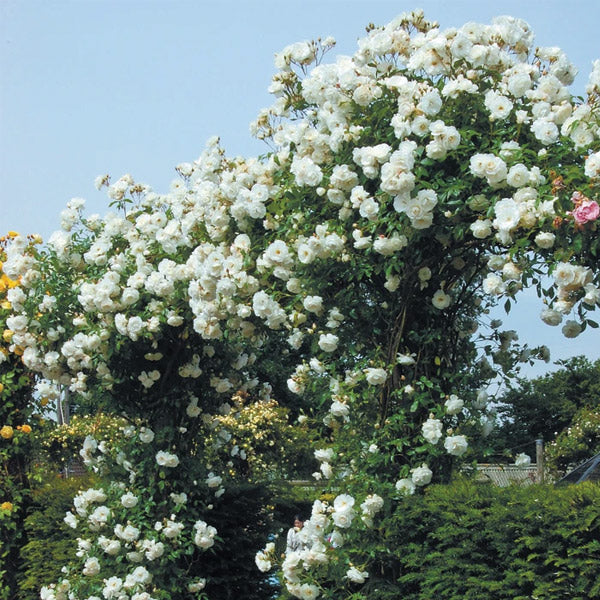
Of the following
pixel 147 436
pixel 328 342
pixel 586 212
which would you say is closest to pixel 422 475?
pixel 328 342

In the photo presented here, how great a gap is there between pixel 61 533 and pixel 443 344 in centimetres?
393

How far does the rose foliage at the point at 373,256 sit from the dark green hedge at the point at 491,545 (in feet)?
0.50

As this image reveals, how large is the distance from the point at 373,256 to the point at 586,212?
1.14 meters

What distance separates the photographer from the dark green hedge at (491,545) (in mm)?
3689

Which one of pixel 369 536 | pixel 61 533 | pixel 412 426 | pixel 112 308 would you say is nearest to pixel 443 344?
pixel 412 426

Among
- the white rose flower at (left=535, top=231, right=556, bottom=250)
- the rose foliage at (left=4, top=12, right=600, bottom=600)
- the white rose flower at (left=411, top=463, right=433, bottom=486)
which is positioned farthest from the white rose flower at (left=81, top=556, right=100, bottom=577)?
the white rose flower at (left=535, top=231, right=556, bottom=250)

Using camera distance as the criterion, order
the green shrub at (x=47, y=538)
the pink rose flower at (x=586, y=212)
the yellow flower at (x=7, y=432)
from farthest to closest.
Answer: the yellow flower at (x=7, y=432)
the green shrub at (x=47, y=538)
the pink rose flower at (x=586, y=212)

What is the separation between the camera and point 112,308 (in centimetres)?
563

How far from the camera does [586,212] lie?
11.8 feet

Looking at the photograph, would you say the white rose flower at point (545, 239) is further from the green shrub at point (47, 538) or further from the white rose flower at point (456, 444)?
the green shrub at point (47, 538)

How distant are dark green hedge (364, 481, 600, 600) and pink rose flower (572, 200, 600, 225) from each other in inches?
46.5

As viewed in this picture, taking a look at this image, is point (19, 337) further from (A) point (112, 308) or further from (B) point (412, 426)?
(B) point (412, 426)

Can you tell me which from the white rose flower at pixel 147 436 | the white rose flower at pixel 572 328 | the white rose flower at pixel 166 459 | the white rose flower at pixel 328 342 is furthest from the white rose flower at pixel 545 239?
the white rose flower at pixel 147 436

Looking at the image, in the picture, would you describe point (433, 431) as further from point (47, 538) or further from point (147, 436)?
point (47, 538)
